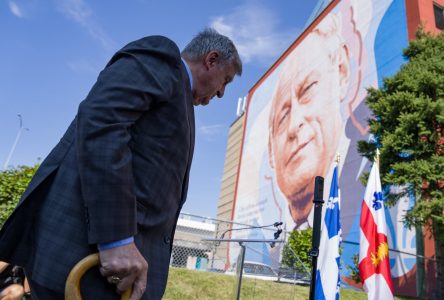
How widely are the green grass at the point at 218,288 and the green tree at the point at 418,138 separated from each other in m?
4.09

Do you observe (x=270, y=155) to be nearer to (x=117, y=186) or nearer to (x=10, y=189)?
(x=10, y=189)

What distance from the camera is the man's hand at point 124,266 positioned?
1037 millimetres

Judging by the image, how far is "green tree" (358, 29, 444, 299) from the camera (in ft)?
27.0

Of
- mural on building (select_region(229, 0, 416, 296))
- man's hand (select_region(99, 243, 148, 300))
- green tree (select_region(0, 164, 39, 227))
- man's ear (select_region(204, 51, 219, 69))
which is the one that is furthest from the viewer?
mural on building (select_region(229, 0, 416, 296))

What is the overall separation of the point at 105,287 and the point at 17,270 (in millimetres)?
3257

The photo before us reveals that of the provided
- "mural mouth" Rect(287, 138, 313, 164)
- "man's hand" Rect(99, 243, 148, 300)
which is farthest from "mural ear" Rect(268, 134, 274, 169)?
"man's hand" Rect(99, 243, 148, 300)

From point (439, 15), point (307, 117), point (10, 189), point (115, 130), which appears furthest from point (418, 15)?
point (115, 130)

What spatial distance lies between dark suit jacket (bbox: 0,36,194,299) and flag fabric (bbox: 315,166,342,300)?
13.0 feet

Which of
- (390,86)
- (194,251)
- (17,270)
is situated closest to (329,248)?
(17,270)

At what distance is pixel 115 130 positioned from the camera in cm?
111

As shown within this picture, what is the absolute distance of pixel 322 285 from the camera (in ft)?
15.3

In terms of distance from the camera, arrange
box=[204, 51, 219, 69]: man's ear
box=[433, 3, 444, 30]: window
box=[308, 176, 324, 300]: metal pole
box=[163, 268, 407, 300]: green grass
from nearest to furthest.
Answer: box=[204, 51, 219, 69]: man's ear, box=[308, 176, 324, 300]: metal pole, box=[163, 268, 407, 300]: green grass, box=[433, 3, 444, 30]: window

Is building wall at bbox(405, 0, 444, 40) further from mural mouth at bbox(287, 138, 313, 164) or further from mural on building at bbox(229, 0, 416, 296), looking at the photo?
mural mouth at bbox(287, 138, 313, 164)

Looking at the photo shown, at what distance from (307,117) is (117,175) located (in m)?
23.3
